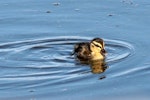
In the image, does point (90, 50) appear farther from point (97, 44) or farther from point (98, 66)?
point (98, 66)

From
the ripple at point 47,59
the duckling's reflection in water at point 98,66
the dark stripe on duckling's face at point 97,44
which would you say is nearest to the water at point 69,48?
the ripple at point 47,59

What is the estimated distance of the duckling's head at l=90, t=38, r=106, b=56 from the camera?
44.3ft

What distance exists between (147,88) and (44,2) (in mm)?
6691

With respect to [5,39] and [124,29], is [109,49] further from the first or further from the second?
[5,39]

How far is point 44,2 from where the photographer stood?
17.4 metres

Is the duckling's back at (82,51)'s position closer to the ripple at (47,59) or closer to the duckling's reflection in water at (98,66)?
the ripple at (47,59)

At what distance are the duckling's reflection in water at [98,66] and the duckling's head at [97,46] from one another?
246 mm

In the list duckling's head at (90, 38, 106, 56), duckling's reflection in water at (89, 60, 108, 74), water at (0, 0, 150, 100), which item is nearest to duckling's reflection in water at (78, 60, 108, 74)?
duckling's reflection in water at (89, 60, 108, 74)

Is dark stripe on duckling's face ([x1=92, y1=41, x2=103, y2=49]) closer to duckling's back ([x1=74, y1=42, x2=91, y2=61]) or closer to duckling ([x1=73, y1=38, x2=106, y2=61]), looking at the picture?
duckling ([x1=73, y1=38, x2=106, y2=61])

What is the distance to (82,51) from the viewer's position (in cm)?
1400

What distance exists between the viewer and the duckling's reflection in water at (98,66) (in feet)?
41.8

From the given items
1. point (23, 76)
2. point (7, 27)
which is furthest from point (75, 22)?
point (23, 76)

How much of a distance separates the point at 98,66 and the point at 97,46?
593mm

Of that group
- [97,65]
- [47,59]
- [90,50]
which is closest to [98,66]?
[97,65]
